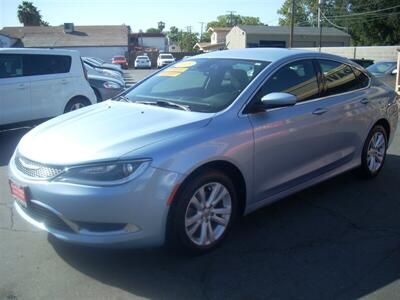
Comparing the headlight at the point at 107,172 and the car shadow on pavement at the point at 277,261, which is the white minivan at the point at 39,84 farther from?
the headlight at the point at 107,172

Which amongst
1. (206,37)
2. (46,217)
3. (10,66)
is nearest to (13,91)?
(10,66)

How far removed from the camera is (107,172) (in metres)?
3.25

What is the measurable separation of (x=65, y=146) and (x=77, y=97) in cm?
614

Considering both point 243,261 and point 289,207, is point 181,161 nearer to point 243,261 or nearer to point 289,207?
point 243,261

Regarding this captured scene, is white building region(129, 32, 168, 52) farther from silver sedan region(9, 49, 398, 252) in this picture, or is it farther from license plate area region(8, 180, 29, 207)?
license plate area region(8, 180, 29, 207)

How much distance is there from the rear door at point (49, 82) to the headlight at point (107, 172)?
5.88 metres

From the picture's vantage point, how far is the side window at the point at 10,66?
821 cm

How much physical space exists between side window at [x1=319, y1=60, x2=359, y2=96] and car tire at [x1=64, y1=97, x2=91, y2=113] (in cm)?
575

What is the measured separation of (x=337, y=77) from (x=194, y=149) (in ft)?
7.93

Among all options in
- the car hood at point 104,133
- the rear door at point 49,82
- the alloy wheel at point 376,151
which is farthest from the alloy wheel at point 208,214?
the rear door at point 49,82

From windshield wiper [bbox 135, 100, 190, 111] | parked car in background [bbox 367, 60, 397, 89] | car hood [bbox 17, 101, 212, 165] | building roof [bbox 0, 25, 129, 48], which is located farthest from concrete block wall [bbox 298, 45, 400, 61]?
building roof [bbox 0, 25, 129, 48]

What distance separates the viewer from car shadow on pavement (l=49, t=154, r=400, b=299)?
3305 mm

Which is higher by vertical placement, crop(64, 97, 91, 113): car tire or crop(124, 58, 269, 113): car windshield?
crop(124, 58, 269, 113): car windshield

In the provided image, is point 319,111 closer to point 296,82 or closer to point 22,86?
point 296,82
